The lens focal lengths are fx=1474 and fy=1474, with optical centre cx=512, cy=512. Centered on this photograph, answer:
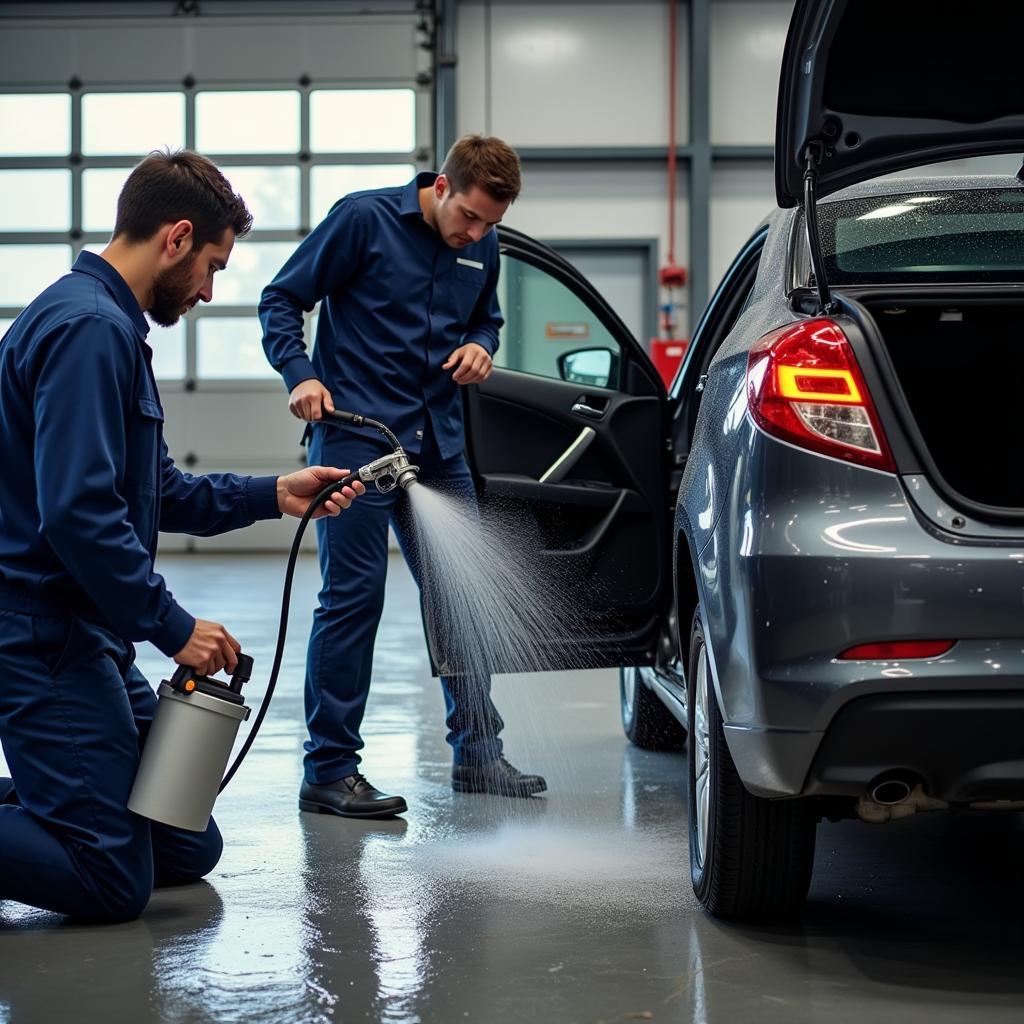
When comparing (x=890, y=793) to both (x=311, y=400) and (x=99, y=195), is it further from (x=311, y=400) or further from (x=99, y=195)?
(x=99, y=195)

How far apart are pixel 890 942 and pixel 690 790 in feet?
1.72

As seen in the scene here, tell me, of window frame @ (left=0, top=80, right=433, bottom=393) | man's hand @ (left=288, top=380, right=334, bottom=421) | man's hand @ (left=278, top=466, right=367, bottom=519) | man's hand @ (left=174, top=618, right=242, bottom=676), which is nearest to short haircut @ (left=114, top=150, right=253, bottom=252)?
man's hand @ (left=278, top=466, right=367, bottom=519)

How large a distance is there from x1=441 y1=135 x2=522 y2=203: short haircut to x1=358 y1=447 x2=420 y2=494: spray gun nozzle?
2.55ft

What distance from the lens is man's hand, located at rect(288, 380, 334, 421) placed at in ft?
13.0

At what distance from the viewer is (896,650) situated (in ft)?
7.57

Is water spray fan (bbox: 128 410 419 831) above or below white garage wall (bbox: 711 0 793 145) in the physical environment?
below

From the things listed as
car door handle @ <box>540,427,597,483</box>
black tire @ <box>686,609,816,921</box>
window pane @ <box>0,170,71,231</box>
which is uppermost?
window pane @ <box>0,170,71,231</box>

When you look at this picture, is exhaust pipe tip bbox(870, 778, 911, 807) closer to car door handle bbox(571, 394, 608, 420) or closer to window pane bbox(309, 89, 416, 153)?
car door handle bbox(571, 394, 608, 420)

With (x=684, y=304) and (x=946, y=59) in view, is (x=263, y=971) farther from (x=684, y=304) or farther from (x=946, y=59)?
(x=684, y=304)

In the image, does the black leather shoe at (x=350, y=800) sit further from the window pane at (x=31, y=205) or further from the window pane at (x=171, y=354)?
the window pane at (x=31, y=205)

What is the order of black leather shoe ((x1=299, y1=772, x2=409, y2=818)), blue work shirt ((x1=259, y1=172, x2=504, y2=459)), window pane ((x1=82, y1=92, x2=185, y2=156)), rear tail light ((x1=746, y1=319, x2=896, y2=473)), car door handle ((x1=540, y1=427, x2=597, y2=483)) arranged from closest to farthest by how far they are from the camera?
1. rear tail light ((x1=746, y1=319, x2=896, y2=473))
2. black leather shoe ((x1=299, y1=772, x2=409, y2=818))
3. blue work shirt ((x1=259, y1=172, x2=504, y2=459))
4. car door handle ((x1=540, y1=427, x2=597, y2=483))
5. window pane ((x1=82, y1=92, x2=185, y2=156))

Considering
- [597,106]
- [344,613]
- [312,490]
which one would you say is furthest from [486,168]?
[597,106]

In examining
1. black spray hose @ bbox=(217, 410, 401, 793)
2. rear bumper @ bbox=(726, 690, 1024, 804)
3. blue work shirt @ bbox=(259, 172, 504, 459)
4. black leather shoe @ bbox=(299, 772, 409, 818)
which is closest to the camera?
rear bumper @ bbox=(726, 690, 1024, 804)

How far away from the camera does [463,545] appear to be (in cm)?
418
